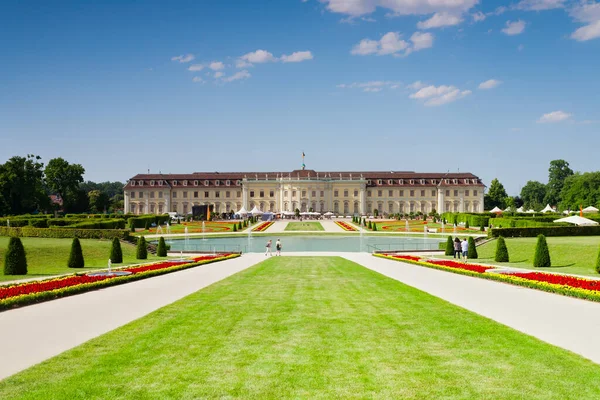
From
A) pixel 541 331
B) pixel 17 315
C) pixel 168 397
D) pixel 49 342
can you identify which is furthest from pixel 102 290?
pixel 541 331

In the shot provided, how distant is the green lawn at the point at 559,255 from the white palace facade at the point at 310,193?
221ft

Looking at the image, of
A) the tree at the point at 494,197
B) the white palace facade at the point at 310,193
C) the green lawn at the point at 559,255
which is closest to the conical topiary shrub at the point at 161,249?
the green lawn at the point at 559,255

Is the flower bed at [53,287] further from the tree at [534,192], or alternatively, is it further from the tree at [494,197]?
the tree at [534,192]

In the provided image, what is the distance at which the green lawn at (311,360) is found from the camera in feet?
18.5

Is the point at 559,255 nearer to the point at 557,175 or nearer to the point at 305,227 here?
the point at 305,227

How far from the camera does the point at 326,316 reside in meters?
9.73

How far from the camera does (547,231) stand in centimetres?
3316

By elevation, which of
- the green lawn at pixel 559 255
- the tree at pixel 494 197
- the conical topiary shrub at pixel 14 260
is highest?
the tree at pixel 494 197

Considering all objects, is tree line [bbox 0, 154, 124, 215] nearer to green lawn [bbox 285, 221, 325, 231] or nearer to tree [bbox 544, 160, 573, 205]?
green lawn [bbox 285, 221, 325, 231]

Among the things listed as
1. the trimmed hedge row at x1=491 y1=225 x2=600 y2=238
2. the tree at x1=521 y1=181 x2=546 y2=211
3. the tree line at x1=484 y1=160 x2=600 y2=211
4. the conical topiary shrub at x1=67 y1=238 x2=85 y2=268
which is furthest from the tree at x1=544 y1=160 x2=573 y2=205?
the conical topiary shrub at x1=67 y1=238 x2=85 y2=268

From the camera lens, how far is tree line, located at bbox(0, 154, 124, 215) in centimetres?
6112

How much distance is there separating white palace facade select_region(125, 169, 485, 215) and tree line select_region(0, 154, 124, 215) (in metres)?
10.0

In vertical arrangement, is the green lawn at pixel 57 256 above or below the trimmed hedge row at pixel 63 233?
below

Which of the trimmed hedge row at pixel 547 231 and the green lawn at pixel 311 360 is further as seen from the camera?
the trimmed hedge row at pixel 547 231
